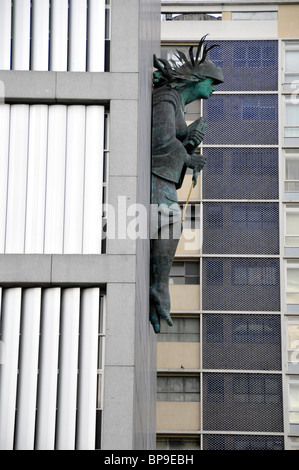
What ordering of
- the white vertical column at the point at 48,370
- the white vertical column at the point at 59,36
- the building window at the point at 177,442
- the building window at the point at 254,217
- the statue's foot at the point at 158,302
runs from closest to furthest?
the white vertical column at the point at 48,370 < the white vertical column at the point at 59,36 < the statue's foot at the point at 158,302 < the building window at the point at 177,442 < the building window at the point at 254,217

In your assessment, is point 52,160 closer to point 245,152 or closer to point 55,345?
point 55,345

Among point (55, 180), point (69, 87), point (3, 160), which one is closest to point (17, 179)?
point (3, 160)

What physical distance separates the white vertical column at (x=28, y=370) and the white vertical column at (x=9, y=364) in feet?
0.27

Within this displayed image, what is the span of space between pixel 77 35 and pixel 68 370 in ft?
18.6

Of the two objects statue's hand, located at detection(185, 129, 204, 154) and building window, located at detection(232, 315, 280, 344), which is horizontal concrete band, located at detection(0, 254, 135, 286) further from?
building window, located at detection(232, 315, 280, 344)

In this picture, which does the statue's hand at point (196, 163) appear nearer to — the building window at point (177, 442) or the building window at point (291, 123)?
the building window at point (177, 442)

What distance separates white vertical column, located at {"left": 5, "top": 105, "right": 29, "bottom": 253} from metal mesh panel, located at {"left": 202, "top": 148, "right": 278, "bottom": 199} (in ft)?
175

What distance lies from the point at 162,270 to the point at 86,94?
6.43 metres

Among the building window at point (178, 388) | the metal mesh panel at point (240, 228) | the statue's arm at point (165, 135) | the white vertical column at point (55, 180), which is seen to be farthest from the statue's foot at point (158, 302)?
the metal mesh panel at point (240, 228)

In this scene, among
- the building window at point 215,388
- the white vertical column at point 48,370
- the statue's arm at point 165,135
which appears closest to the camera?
the white vertical column at point 48,370

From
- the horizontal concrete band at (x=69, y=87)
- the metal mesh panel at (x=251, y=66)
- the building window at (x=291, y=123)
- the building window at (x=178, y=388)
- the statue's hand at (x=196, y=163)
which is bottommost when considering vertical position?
the building window at (x=178, y=388)

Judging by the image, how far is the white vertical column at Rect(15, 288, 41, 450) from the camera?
55.8ft

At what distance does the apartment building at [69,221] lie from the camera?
1705cm

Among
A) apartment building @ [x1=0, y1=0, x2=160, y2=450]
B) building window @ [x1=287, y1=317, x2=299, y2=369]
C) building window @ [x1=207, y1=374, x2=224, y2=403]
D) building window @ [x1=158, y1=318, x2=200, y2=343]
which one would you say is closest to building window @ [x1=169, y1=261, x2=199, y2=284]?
building window @ [x1=158, y1=318, x2=200, y2=343]
